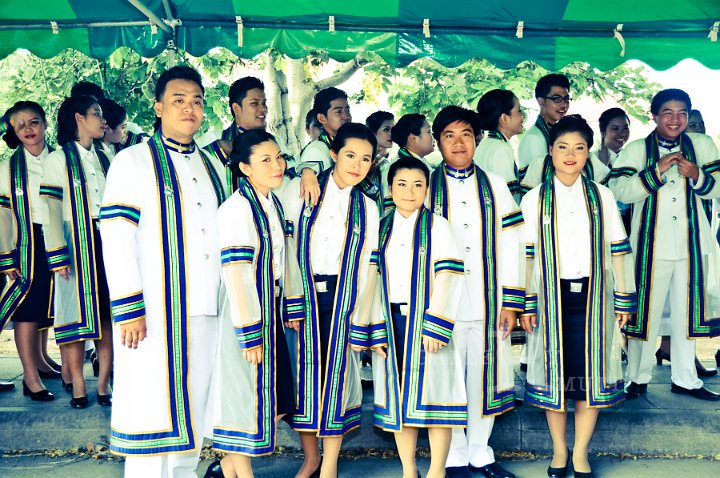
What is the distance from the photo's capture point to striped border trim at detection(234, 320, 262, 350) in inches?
138

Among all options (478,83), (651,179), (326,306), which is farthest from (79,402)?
(478,83)

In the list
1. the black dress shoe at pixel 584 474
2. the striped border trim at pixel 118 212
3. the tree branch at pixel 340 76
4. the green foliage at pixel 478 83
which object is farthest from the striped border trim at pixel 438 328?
the tree branch at pixel 340 76

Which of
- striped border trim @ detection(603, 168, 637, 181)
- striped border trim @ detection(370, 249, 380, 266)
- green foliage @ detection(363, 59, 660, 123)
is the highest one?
green foliage @ detection(363, 59, 660, 123)

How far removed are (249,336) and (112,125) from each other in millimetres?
2528

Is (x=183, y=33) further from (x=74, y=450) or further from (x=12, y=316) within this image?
(x=74, y=450)

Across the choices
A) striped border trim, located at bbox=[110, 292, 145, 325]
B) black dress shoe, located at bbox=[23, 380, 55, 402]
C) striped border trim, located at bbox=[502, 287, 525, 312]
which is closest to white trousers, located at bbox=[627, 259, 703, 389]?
striped border trim, located at bbox=[502, 287, 525, 312]

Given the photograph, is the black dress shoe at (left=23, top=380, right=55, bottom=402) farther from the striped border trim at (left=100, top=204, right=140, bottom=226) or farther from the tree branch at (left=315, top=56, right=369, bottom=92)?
the tree branch at (left=315, top=56, right=369, bottom=92)

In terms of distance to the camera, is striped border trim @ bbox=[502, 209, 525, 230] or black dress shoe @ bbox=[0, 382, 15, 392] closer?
striped border trim @ bbox=[502, 209, 525, 230]

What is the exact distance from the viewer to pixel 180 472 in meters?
3.65

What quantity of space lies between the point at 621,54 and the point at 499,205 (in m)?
2.08

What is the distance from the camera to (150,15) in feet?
16.8

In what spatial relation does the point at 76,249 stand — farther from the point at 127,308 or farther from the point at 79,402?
the point at 127,308

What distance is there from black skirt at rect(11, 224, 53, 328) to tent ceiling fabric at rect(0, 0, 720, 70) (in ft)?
4.45

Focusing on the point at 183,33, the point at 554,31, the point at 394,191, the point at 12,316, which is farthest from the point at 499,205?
the point at 12,316
